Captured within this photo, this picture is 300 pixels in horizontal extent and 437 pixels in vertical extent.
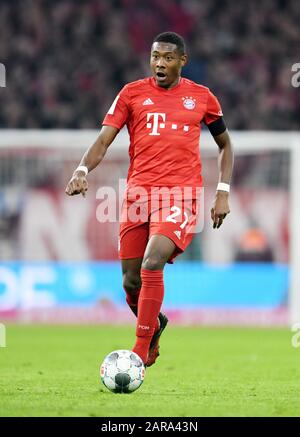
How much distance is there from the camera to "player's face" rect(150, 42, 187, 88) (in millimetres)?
7391

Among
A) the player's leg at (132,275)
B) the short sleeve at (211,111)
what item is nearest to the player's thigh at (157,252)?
the player's leg at (132,275)

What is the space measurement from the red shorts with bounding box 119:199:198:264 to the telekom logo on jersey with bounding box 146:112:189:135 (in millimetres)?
535

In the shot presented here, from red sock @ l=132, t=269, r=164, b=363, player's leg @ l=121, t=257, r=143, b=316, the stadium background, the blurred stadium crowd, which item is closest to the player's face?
player's leg @ l=121, t=257, r=143, b=316

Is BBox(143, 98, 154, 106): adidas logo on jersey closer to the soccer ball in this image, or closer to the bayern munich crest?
the bayern munich crest

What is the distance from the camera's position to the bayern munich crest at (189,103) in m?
7.59

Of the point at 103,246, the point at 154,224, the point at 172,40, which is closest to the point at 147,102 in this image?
the point at 172,40

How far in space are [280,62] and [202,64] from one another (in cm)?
156

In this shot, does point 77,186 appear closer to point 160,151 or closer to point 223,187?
point 160,151

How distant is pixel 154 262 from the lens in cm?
704

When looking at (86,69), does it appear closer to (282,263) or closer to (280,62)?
(280,62)

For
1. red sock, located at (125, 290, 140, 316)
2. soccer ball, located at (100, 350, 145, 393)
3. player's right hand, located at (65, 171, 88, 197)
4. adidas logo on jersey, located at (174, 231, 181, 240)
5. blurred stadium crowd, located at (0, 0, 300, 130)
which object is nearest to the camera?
soccer ball, located at (100, 350, 145, 393)
